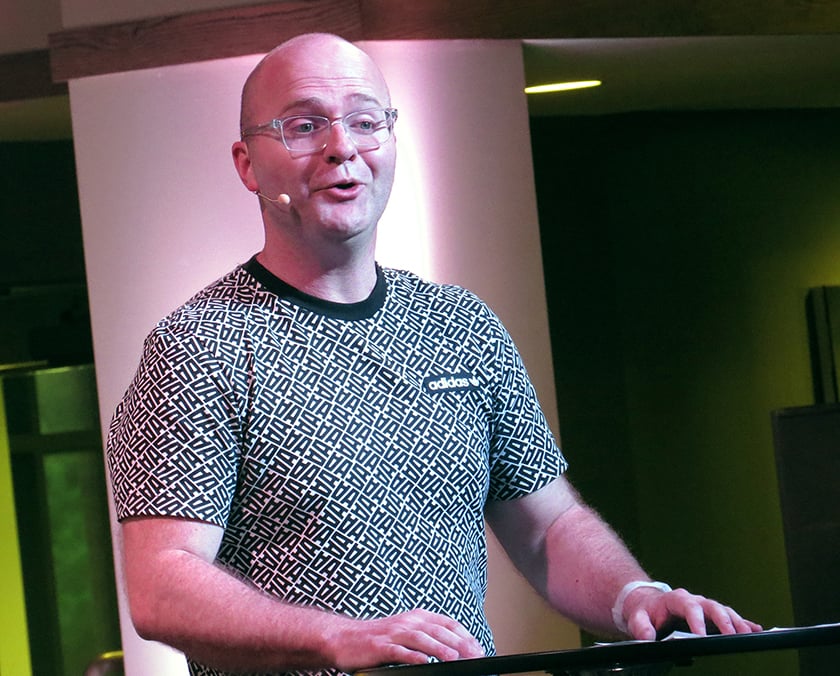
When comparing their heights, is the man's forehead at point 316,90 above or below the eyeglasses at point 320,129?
above

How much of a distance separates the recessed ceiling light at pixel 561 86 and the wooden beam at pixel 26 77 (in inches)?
56.6

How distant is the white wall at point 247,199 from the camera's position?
146 inches

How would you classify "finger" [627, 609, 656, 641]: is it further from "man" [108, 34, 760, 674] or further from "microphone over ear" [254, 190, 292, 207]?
"microphone over ear" [254, 190, 292, 207]

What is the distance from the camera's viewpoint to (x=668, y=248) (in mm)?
5957

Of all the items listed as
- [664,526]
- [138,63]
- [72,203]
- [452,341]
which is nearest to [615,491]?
[664,526]

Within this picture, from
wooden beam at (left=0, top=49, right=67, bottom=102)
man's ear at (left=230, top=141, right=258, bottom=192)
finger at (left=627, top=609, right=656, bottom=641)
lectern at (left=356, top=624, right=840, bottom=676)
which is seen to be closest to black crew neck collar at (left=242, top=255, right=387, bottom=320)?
man's ear at (left=230, top=141, right=258, bottom=192)

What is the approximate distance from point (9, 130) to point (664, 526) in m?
2.96

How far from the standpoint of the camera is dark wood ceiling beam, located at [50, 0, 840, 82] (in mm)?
3672

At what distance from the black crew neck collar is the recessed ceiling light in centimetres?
281

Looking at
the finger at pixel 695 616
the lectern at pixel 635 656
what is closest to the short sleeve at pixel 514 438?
the finger at pixel 695 616

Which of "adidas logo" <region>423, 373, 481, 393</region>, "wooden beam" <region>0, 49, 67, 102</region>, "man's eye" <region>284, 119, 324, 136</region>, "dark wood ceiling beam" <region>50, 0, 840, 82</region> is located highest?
"wooden beam" <region>0, 49, 67, 102</region>

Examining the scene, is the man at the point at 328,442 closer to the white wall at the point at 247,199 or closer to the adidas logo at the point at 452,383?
the adidas logo at the point at 452,383

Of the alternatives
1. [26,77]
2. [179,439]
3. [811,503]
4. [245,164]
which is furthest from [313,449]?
[26,77]

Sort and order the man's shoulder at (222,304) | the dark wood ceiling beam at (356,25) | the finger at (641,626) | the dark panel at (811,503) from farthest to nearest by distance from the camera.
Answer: the dark wood ceiling beam at (356,25) → the dark panel at (811,503) → the man's shoulder at (222,304) → the finger at (641,626)
